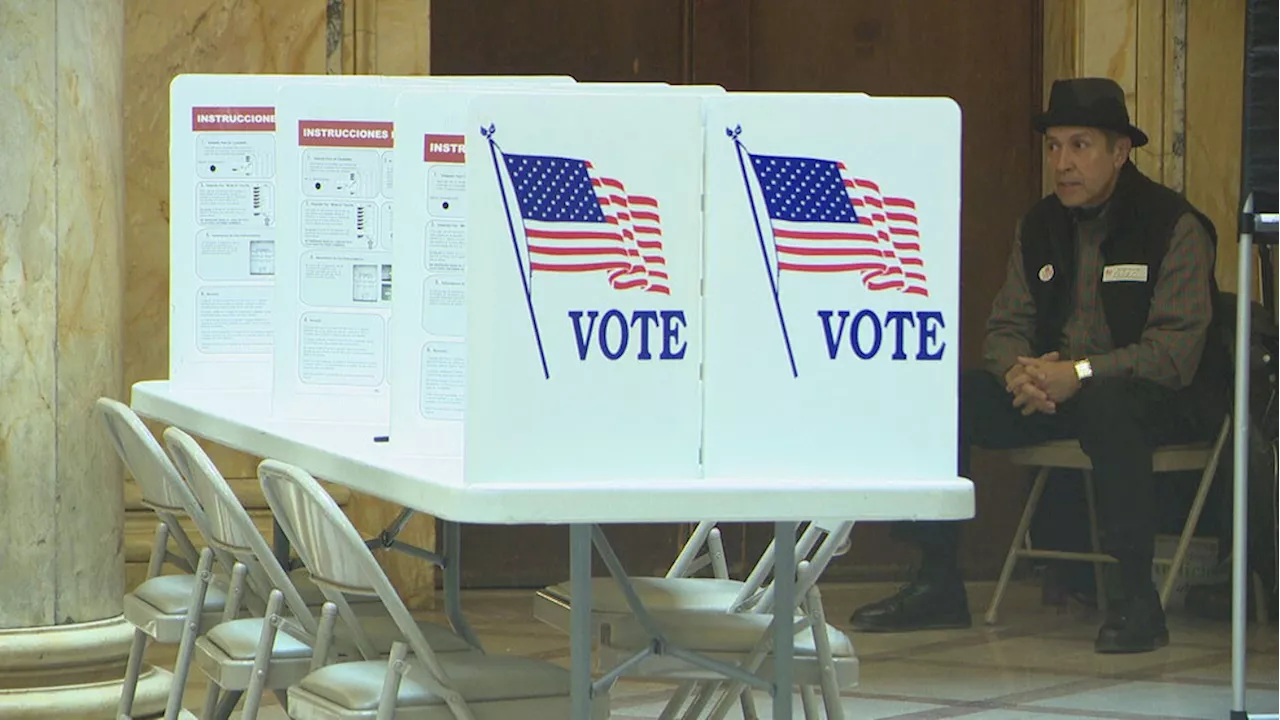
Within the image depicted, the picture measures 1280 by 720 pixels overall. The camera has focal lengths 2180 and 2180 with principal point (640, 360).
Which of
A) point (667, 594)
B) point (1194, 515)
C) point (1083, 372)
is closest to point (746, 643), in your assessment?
point (667, 594)

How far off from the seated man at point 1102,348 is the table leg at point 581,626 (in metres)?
3.64

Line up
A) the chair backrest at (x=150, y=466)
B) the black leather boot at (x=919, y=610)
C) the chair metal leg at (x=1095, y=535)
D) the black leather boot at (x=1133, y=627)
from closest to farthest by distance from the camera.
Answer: the chair backrest at (x=150, y=466) → the black leather boot at (x=1133, y=627) → the black leather boot at (x=919, y=610) → the chair metal leg at (x=1095, y=535)

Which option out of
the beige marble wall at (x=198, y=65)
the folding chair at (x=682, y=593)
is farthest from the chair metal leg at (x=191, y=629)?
the beige marble wall at (x=198, y=65)

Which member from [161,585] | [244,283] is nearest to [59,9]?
[244,283]

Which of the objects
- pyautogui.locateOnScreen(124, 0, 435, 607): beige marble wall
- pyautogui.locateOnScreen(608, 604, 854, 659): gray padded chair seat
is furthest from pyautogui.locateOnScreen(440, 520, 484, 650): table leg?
pyautogui.locateOnScreen(124, 0, 435, 607): beige marble wall

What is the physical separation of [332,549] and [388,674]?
236 millimetres

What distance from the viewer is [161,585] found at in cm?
464

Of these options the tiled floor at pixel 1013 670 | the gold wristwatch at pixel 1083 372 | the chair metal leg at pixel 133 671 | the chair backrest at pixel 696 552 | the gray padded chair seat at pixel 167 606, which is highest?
the gold wristwatch at pixel 1083 372

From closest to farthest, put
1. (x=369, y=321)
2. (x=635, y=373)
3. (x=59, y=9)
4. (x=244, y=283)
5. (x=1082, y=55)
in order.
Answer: (x=635, y=373) → (x=369, y=321) → (x=244, y=283) → (x=59, y=9) → (x=1082, y=55)

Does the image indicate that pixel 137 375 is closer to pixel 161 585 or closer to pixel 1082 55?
pixel 161 585

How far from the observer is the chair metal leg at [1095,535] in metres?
7.06

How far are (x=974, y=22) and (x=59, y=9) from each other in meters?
3.88

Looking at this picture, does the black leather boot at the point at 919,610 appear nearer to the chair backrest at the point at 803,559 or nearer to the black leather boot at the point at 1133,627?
the black leather boot at the point at 1133,627

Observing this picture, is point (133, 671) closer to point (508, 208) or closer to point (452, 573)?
point (452, 573)
